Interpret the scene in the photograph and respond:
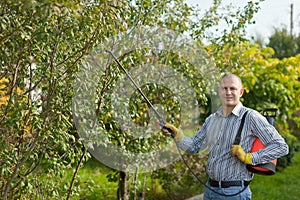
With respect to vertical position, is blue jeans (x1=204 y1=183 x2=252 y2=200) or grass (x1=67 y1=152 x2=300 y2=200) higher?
blue jeans (x1=204 y1=183 x2=252 y2=200)

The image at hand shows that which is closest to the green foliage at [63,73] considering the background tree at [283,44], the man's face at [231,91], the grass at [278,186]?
the man's face at [231,91]

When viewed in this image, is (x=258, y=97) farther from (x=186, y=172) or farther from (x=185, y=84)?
(x=185, y=84)

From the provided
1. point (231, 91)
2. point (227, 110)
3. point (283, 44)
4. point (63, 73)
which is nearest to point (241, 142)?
point (227, 110)

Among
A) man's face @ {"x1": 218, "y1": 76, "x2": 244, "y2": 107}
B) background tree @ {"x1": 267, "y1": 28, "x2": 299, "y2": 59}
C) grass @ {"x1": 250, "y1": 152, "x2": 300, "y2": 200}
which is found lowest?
grass @ {"x1": 250, "y1": 152, "x2": 300, "y2": 200}

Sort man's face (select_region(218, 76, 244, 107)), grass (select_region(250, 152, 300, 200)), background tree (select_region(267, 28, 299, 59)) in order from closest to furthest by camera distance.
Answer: man's face (select_region(218, 76, 244, 107)) < grass (select_region(250, 152, 300, 200)) < background tree (select_region(267, 28, 299, 59))

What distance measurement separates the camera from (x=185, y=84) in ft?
14.2

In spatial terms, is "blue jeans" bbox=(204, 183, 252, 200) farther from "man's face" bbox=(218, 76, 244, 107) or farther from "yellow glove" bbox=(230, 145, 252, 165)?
"man's face" bbox=(218, 76, 244, 107)

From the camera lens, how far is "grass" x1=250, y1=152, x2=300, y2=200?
6.70 meters

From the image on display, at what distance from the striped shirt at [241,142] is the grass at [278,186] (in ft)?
12.3

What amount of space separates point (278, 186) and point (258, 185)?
41 cm

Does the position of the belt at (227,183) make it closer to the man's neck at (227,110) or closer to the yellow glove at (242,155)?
the yellow glove at (242,155)

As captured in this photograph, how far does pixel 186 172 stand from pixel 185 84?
1766mm

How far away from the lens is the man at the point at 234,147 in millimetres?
2871

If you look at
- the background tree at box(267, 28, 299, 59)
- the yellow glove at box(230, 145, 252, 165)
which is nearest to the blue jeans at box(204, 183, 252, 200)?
the yellow glove at box(230, 145, 252, 165)
